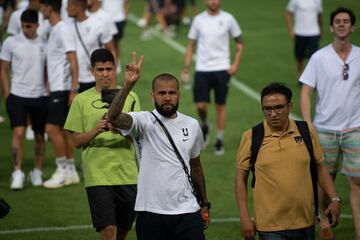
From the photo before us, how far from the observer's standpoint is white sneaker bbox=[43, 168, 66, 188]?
14531mm

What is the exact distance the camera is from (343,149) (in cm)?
1121

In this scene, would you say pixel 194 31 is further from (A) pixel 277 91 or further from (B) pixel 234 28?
(A) pixel 277 91

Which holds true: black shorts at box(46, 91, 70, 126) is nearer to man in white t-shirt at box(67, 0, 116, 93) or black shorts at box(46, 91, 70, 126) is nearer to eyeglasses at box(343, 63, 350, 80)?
man in white t-shirt at box(67, 0, 116, 93)

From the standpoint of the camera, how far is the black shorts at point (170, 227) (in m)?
8.74

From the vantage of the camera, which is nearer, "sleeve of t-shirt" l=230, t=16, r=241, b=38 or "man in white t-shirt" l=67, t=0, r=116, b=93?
"man in white t-shirt" l=67, t=0, r=116, b=93

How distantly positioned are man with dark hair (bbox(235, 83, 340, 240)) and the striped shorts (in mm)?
2395

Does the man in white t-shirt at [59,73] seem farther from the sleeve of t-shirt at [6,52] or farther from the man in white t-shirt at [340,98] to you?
the man in white t-shirt at [340,98]

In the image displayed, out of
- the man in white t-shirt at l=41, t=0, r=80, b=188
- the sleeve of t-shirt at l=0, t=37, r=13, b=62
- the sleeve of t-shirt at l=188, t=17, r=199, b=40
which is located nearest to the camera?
the man in white t-shirt at l=41, t=0, r=80, b=188

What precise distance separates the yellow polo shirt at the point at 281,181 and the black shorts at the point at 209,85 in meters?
8.05

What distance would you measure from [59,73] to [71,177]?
5.33 feet

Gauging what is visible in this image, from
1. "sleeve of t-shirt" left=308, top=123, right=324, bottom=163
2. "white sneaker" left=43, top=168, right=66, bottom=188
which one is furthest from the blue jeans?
"white sneaker" left=43, top=168, right=66, bottom=188

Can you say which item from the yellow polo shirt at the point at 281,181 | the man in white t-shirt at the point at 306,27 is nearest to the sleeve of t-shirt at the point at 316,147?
the yellow polo shirt at the point at 281,181

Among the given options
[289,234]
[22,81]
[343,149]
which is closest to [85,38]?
[22,81]

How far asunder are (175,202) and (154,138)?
0.60 m
